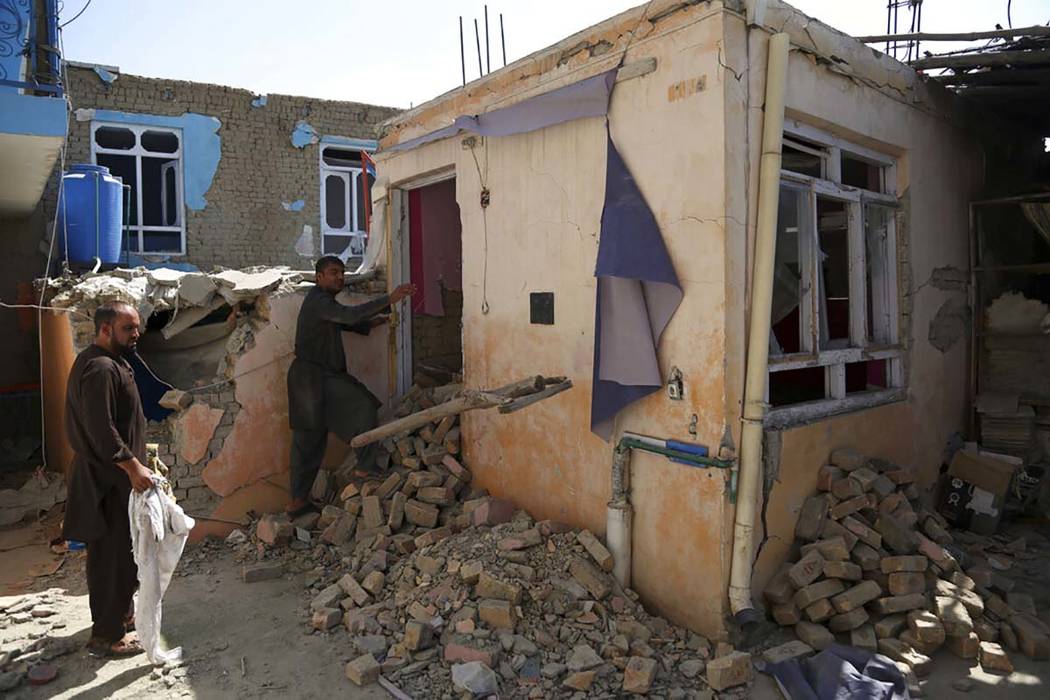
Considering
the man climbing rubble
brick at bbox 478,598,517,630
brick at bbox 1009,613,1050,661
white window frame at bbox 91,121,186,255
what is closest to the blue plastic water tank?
white window frame at bbox 91,121,186,255

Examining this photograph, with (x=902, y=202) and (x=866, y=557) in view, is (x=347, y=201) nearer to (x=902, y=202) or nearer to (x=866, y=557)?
(x=902, y=202)

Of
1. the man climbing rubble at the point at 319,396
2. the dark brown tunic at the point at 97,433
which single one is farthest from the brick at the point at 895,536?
the dark brown tunic at the point at 97,433

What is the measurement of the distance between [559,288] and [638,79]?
1.43 metres

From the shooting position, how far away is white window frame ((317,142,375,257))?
1209 centimetres

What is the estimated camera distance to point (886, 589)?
13.4ft

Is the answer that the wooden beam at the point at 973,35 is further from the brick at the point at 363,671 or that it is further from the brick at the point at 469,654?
the brick at the point at 363,671

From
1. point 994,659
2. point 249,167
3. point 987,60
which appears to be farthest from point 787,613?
point 249,167

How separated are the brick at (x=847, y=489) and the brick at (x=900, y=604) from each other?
2.04 feet

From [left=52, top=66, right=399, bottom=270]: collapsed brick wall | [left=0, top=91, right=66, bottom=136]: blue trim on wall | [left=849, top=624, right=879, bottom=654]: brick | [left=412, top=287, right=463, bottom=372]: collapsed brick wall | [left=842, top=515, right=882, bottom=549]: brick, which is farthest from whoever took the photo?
[left=52, top=66, right=399, bottom=270]: collapsed brick wall

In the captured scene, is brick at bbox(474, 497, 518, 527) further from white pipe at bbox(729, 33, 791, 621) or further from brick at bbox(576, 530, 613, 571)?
white pipe at bbox(729, 33, 791, 621)

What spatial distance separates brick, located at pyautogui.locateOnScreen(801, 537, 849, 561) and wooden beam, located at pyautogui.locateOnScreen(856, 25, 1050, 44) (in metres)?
3.47

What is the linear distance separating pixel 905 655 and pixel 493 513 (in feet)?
8.67

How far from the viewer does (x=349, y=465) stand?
6.38m

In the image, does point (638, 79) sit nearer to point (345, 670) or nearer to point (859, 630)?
point (859, 630)
